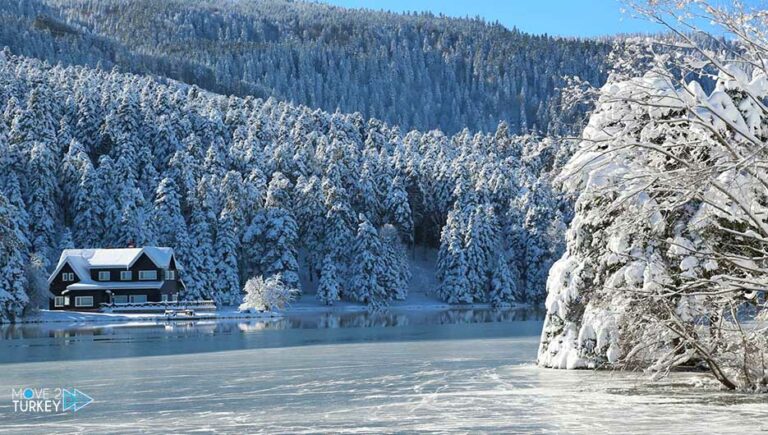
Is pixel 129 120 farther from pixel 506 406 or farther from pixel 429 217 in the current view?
pixel 506 406

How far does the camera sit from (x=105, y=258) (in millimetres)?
82500

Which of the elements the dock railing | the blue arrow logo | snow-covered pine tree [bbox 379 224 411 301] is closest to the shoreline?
the dock railing

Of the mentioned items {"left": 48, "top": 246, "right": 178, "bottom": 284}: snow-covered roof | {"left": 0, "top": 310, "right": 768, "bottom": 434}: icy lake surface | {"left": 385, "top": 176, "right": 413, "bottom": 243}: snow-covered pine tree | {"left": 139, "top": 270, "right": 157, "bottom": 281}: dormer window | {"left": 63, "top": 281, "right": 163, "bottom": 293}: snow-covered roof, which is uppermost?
{"left": 385, "top": 176, "right": 413, "bottom": 243}: snow-covered pine tree

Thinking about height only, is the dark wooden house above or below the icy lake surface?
above

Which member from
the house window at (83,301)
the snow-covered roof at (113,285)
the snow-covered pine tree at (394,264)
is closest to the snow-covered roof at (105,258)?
the snow-covered roof at (113,285)

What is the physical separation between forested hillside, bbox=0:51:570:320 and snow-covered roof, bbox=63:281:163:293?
3.09m

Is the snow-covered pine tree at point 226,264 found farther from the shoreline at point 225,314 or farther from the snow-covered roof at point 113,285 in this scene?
the snow-covered roof at point 113,285

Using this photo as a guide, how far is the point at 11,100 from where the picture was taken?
99.9 metres

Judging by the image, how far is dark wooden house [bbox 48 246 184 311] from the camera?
80.9 meters

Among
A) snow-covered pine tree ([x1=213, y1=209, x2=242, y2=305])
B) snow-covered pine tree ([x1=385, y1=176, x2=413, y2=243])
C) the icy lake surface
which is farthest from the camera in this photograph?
snow-covered pine tree ([x1=385, y1=176, x2=413, y2=243])

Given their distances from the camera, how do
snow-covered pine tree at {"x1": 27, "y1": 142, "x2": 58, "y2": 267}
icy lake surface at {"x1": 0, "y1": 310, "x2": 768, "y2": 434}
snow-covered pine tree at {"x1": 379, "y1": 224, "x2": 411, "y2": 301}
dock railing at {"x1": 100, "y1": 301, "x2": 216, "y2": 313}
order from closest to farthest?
icy lake surface at {"x1": 0, "y1": 310, "x2": 768, "y2": 434}
dock railing at {"x1": 100, "y1": 301, "x2": 216, "y2": 313}
snow-covered pine tree at {"x1": 27, "y1": 142, "x2": 58, "y2": 267}
snow-covered pine tree at {"x1": 379, "y1": 224, "x2": 411, "y2": 301}

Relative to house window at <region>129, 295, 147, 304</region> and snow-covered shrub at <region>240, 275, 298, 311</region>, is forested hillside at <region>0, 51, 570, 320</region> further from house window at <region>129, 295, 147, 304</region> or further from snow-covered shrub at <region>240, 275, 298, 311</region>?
snow-covered shrub at <region>240, 275, 298, 311</region>

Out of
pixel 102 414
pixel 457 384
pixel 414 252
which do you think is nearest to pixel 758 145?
pixel 457 384

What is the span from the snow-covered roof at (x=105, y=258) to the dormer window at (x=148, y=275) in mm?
1121
